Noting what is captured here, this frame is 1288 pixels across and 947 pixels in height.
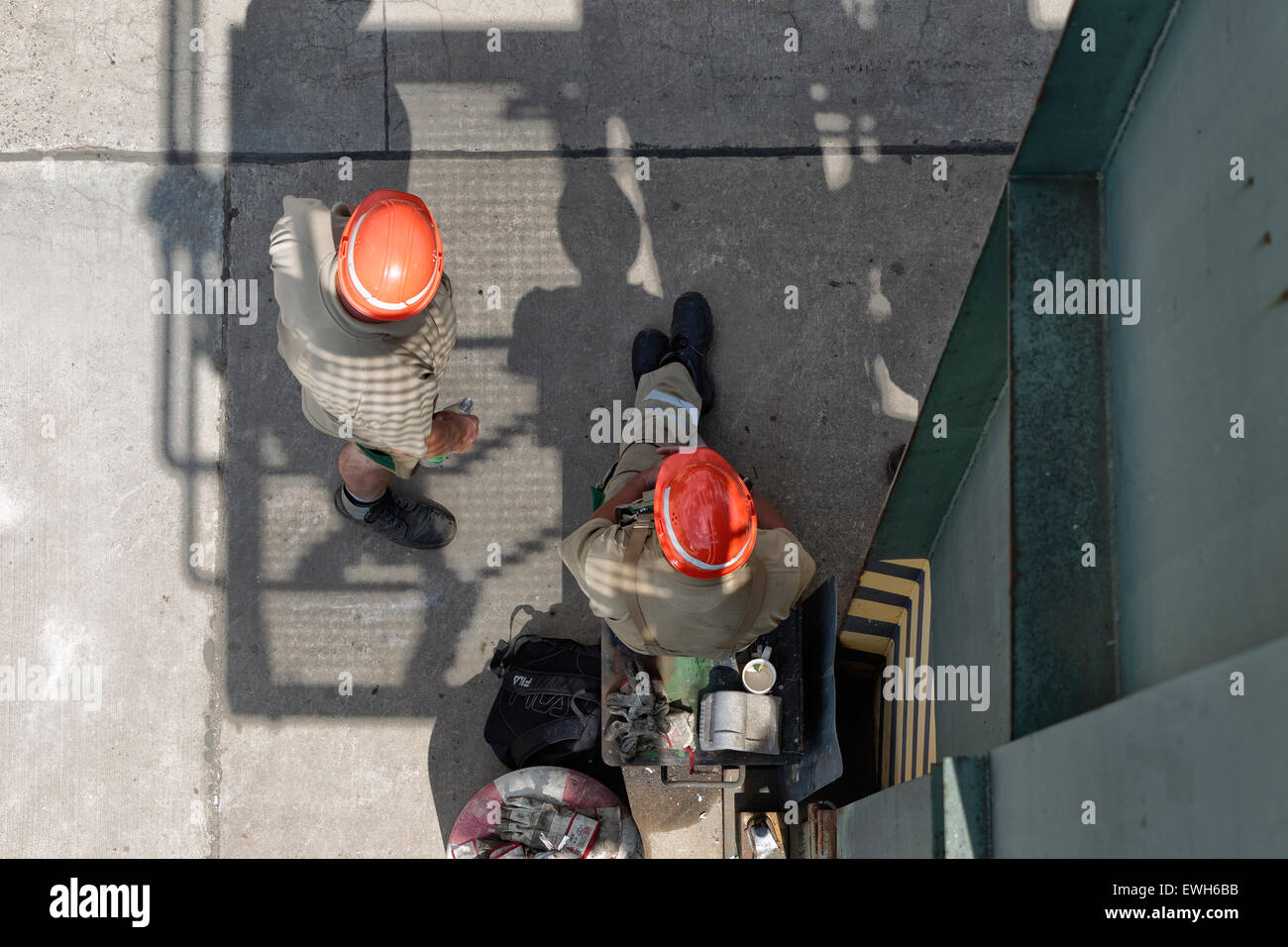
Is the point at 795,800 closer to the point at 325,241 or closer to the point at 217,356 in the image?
the point at 325,241

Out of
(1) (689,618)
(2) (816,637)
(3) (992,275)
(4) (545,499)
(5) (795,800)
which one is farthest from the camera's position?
(4) (545,499)

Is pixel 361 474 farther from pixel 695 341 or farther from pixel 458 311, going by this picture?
pixel 695 341

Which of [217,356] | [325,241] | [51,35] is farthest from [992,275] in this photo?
[51,35]

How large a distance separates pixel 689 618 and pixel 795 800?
147 cm

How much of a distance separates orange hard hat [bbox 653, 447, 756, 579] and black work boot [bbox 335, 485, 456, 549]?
1928 millimetres

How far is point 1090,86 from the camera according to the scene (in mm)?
2553

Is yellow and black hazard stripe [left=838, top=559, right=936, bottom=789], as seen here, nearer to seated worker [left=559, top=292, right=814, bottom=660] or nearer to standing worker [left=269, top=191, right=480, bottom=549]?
seated worker [left=559, top=292, right=814, bottom=660]

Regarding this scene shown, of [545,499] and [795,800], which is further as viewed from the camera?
[545,499]

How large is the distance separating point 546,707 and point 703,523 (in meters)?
1.82

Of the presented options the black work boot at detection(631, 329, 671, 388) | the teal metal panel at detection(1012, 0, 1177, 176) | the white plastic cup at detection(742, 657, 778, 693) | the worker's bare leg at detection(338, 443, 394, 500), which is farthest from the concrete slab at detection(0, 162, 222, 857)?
the teal metal panel at detection(1012, 0, 1177, 176)

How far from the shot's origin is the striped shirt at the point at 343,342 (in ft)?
12.3

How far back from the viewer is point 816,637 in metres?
4.22

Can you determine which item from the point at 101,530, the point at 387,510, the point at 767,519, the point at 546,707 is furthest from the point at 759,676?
the point at 101,530

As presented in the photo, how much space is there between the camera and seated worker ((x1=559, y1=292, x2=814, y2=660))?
3449 mm
